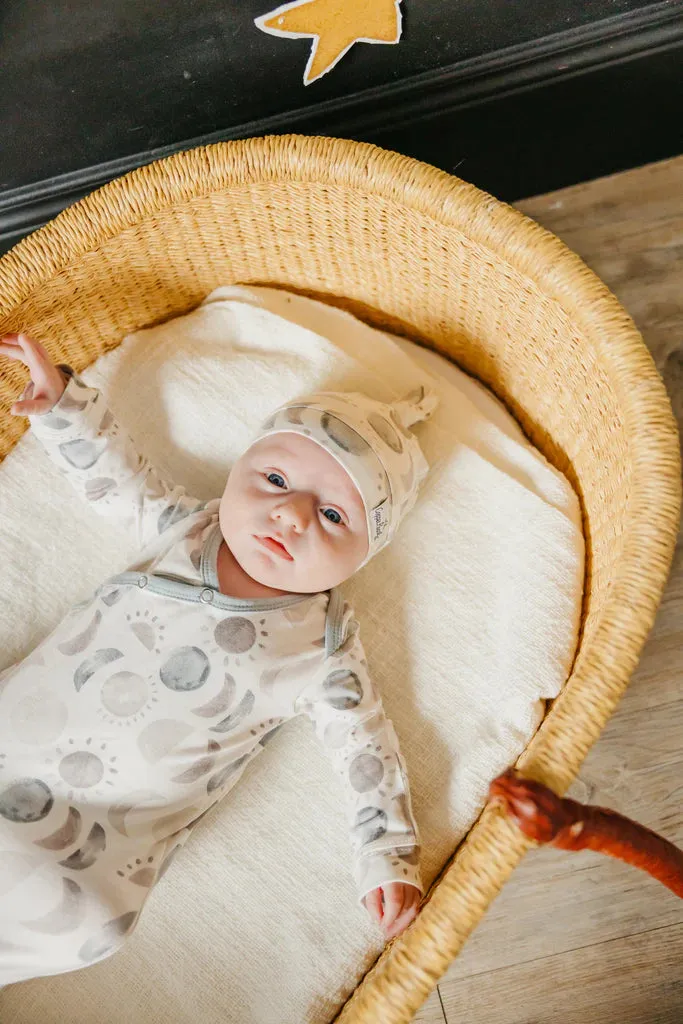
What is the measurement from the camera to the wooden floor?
1.14 meters

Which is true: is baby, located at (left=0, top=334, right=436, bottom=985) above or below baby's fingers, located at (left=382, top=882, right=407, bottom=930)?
above

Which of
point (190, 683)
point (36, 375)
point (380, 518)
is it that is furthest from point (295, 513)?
point (36, 375)

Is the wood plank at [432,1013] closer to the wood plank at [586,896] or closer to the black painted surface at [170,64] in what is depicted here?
the wood plank at [586,896]

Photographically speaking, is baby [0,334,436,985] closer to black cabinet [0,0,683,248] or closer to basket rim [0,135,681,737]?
basket rim [0,135,681,737]

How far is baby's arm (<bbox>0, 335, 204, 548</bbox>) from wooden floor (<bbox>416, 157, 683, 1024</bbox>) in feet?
2.36

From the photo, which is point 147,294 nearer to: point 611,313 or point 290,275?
point 290,275

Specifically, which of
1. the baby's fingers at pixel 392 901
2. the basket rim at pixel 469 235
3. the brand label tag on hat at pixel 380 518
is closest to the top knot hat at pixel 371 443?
the brand label tag on hat at pixel 380 518

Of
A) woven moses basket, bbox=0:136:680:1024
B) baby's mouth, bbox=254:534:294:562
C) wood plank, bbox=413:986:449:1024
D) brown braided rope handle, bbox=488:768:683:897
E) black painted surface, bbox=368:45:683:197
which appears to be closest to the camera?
brown braided rope handle, bbox=488:768:683:897

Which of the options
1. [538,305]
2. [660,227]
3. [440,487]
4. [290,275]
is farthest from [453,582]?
[660,227]

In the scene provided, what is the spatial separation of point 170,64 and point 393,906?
1174mm

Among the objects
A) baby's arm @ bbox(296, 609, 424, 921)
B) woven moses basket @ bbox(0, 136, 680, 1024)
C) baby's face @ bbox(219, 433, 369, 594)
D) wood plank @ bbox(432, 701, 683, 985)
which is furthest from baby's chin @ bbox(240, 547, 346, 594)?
wood plank @ bbox(432, 701, 683, 985)

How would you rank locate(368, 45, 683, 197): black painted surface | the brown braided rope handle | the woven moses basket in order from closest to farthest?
the brown braided rope handle → the woven moses basket → locate(368, 45, 683, 197): black painted surface

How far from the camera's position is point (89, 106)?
4.00 ft

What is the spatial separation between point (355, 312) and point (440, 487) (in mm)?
320
